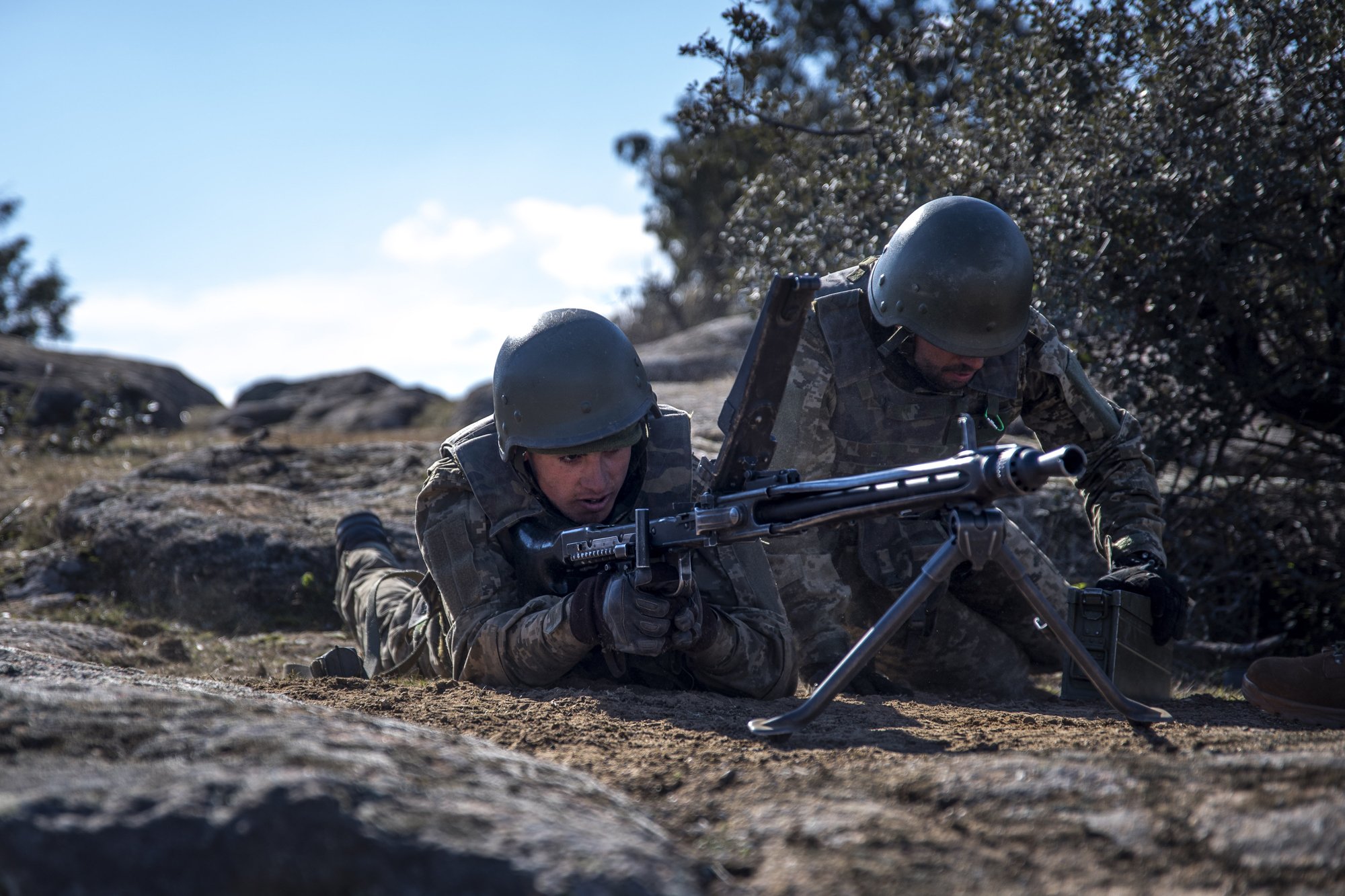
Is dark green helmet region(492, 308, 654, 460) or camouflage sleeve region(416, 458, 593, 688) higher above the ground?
dark green helmet region(492, 308, 654, 460)

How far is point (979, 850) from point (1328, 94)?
5115 mm

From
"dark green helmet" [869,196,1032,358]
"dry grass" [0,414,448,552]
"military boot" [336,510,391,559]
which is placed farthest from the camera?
"dry grass" [0,414,448,552]

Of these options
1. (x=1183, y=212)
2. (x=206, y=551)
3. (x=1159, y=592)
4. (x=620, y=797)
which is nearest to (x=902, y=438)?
(x=1159, y=592)

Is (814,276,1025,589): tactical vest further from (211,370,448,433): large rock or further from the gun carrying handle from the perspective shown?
(211,370,448,433): large rock

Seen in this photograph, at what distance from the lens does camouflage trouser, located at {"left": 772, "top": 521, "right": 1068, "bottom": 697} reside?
470 centimetres

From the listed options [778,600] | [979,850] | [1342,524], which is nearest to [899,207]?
[1342,524]

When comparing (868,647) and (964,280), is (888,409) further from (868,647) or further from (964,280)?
(868,647)

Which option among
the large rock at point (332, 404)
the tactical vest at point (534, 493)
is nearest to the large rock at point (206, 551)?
the tactical vest at point (534, 493)

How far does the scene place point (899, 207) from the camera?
6.70m

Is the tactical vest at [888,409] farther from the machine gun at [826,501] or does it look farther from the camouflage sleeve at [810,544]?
the machine gun at [826,501]

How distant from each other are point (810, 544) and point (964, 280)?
1242 mm

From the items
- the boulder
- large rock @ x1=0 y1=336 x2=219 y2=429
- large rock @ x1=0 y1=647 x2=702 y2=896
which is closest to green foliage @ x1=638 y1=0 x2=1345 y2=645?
large rock @ x1=0 y1=647 x2=702 y2=896

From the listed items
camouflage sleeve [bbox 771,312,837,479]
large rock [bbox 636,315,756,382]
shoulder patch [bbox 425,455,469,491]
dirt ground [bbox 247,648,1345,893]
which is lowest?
dirt ground [bbox 247,648,1345,893]

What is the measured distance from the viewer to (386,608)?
5312 mm
